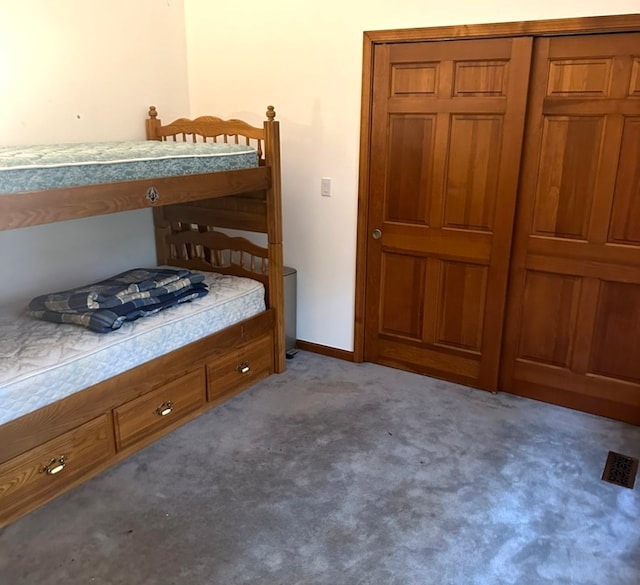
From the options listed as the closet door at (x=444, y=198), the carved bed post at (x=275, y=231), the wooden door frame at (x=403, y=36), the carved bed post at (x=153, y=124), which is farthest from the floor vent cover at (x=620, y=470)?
the carved bed post at (x=153, y=124)

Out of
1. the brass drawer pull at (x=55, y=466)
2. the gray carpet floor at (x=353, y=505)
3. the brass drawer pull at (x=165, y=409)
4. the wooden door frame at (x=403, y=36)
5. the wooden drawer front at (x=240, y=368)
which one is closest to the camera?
the gray carpet floor at (x=353, y=505)

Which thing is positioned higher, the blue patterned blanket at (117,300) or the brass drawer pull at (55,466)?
the blue patterned blanket at (117,300)

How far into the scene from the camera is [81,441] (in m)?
2.38

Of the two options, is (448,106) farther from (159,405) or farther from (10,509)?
(10,509)

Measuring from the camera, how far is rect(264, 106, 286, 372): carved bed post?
3.06 m

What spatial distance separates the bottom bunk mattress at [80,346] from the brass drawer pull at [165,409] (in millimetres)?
254

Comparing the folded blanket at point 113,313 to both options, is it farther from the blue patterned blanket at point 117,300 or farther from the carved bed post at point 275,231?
the carved bed post at point 275,231

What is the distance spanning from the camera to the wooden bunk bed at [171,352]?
7.10 ft

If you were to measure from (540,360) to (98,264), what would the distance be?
2487 millimetres

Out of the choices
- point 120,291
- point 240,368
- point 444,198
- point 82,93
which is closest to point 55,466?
point 120,291

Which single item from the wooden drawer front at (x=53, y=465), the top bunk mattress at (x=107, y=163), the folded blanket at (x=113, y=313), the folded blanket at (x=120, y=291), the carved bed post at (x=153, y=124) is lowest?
the wooden drawer front at (x=53, y=465)

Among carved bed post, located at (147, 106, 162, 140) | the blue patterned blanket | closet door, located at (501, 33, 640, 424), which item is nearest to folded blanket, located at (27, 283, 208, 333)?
the blue patterned blanket

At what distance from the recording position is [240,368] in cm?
320

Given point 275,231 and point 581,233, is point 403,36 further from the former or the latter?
point 581,233
